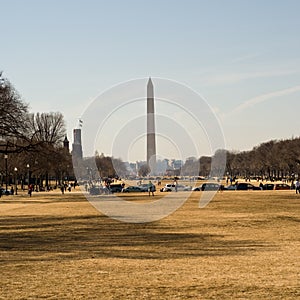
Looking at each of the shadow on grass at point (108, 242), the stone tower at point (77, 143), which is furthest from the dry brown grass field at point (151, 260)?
the stone tower at point (77, 143)

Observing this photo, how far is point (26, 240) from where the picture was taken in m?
28.2

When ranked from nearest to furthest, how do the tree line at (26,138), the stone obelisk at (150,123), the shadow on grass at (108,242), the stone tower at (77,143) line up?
1. the shadow on grass at (108,242)
2. the tree line at (26,138)
3. the stone obelisk at (150,123)
4. the stone tower at (77,143)

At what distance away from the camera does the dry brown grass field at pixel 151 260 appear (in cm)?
1541

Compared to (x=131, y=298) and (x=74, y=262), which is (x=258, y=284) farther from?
(x=74, y=262)

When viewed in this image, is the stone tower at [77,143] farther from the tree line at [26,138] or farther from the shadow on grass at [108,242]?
the shadow on grass at [108,242]

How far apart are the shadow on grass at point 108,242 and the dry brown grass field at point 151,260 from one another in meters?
0.03

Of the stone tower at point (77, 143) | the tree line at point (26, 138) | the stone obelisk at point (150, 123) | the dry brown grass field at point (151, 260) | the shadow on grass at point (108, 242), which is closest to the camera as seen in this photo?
the dry brown grass field at point (151, 260)

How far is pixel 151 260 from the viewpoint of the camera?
21.2 meters

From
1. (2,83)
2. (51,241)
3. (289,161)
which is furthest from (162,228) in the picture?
(289,161)

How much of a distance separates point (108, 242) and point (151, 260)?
6387 millimetres

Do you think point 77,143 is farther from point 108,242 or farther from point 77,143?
point 108,242

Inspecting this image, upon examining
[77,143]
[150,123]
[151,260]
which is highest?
[77,143]

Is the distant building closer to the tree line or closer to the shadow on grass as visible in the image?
the tree line

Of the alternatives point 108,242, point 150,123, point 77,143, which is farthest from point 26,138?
point 77,143
